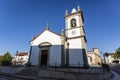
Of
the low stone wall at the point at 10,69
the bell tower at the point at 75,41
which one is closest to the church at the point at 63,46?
the bell tower at the point at 75,41

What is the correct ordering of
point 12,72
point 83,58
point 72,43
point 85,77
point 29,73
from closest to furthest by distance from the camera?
point 85,77 < point 29,73 < point 12,72 < point 83,58 < point 72,43

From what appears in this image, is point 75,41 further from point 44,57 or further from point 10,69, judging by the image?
point 10,69

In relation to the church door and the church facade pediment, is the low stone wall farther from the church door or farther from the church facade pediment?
the church facade pediment

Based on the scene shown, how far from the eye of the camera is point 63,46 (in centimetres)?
1752

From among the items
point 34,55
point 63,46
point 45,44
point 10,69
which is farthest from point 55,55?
point 10,69

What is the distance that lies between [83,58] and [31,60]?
32.0 feet

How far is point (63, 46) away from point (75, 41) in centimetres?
250

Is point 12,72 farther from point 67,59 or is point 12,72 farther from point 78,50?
point 78,50

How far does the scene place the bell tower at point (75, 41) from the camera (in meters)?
16.7

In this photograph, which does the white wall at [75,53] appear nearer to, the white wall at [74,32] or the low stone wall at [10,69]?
the white wall at [74,32]

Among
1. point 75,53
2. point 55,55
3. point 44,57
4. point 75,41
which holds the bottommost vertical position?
point 44,57

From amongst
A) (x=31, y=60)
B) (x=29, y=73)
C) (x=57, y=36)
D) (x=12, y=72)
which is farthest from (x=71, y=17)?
(x=12, y=72)

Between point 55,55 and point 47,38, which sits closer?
point 55,55

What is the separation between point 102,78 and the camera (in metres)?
10.6
